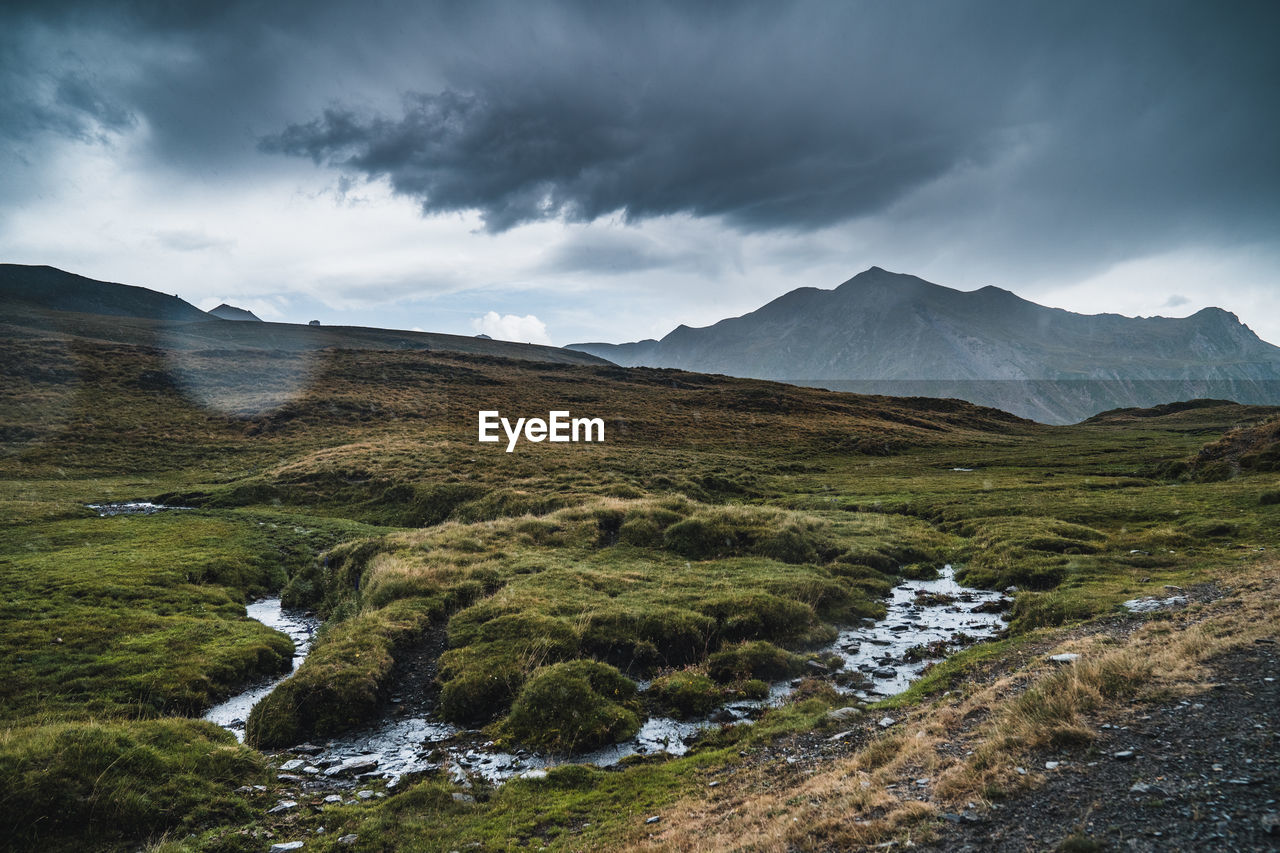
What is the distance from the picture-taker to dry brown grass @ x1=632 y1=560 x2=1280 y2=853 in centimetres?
821

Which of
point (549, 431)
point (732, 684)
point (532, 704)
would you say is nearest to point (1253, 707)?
point (732, 684)

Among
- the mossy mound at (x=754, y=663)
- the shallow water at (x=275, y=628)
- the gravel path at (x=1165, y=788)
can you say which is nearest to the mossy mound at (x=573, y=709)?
the mossy mound at (x=754, y=663)

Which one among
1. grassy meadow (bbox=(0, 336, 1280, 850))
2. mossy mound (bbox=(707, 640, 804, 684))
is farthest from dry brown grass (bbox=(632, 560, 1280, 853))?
mossy mound (bbox=(707, 640, 804, 684))

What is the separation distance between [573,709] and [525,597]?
720cm

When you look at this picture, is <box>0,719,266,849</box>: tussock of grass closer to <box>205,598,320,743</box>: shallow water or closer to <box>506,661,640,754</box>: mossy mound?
<box>205,598,320,743</box>: shallow water

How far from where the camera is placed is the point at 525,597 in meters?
21.5

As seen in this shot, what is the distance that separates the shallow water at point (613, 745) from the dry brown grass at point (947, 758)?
329 cm

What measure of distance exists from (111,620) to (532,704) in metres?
16.0

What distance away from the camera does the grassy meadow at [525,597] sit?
10.8 meters

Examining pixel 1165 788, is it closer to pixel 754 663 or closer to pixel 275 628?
pixel 754 663

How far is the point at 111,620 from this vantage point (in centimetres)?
1997

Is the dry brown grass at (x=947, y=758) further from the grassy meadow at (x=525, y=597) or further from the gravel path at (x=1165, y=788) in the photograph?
the gravel path at (x=1165, y=788)

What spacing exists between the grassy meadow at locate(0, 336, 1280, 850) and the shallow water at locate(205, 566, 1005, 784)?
1.94 feet

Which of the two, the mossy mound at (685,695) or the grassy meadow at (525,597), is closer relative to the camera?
the grassy meadow at (525,597)
